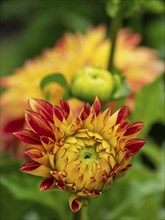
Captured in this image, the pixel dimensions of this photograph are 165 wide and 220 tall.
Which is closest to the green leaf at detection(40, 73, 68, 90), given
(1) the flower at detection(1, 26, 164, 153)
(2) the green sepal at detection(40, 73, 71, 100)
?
(2) the green sepal at detection(40, 73, 71, 100)

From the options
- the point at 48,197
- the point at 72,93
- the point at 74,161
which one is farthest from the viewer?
the point at 48,197

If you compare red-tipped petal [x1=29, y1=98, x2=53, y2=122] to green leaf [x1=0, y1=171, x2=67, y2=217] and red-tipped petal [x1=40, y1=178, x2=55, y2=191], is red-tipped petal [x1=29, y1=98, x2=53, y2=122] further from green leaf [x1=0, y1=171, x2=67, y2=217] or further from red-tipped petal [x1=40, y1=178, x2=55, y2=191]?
green leaf [x1=0, y1=171, x2=67, y2=217]

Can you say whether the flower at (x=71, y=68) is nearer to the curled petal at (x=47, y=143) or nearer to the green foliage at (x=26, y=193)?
the green foliage at (x=26, y=193)

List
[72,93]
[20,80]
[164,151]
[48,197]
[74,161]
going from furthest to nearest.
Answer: [164,151] → [20,80] → [48,197] → [72,93] → [74,161]

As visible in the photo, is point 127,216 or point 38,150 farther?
point 127,216

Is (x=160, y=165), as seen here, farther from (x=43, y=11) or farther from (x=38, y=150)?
(x=43, y=11)

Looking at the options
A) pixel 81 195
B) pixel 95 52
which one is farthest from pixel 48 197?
pixel 81 195

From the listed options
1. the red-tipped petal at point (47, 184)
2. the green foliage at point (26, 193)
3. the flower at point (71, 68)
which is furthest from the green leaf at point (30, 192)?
the red-tipped petal at point (47, 184)

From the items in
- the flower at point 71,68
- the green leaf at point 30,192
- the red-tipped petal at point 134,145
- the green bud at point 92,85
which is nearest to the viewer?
the red-tipped petal at point 134,145
